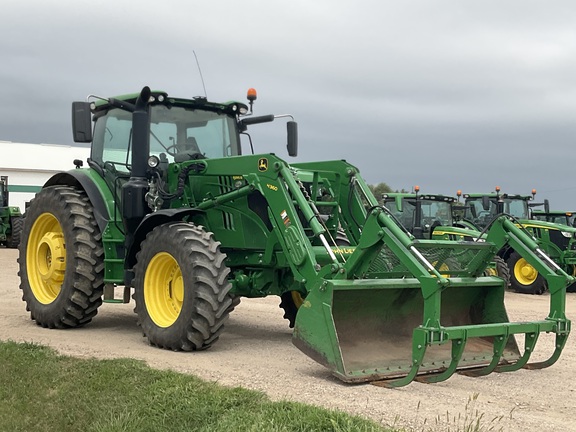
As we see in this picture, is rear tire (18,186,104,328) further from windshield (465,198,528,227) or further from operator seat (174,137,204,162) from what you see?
windshield (465,198,528,227)

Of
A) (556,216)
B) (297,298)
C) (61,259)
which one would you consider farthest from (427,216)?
(61,259)

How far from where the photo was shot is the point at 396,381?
6094 millimetres

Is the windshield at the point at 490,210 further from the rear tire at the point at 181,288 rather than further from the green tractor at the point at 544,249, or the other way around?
the rear tire at the point at 181,288

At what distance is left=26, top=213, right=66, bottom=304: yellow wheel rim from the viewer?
9242 mm

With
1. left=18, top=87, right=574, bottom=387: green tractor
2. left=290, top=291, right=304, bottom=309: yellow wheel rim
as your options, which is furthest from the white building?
left=290, top=291, right=304, bottom=309: yellow wheel rim

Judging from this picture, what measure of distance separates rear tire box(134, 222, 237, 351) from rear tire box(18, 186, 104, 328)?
37.8 inches

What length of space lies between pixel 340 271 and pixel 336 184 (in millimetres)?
2138

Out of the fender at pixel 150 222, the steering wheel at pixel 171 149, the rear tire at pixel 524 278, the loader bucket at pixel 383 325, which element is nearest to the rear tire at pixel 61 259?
the fender at pixel 150 222

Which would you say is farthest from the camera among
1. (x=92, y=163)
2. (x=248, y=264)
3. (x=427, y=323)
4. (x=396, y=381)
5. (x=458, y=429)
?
(x=92, y=163)

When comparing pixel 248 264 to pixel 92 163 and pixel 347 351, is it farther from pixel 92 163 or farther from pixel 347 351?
pixel 92 163

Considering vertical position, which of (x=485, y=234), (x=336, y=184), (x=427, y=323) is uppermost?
(x=336, y=184)

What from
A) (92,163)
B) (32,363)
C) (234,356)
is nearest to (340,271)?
(234,356)

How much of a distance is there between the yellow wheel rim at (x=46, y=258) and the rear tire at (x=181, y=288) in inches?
64.0

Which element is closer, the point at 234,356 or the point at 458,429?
the point at 458,429
